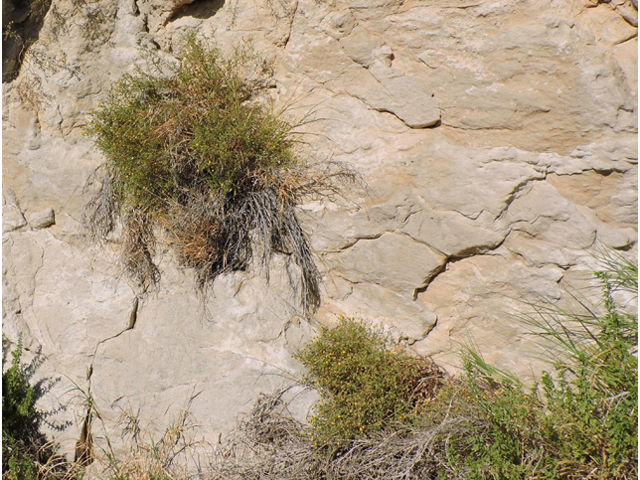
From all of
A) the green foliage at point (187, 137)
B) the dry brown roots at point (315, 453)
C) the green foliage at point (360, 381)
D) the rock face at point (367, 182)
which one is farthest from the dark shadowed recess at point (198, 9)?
the dry brown roots at point (315, 453)

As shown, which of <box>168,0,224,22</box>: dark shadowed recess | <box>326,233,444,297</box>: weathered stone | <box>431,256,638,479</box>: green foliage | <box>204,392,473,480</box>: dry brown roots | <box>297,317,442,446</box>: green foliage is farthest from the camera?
<box>168,0,224,22</box>: dark shadowed recess

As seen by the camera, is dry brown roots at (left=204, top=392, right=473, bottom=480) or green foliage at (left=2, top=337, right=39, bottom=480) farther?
green foliage at (left=2, top=337, right=39, bottom=480)

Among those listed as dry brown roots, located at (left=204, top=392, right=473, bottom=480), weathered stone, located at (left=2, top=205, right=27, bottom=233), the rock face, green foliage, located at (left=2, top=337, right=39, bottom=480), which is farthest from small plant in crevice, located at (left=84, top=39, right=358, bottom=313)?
green foliage, located at (left=2, top=337, right=39, bottom=480)

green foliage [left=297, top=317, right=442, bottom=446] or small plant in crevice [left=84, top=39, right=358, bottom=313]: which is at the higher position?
small plant in crevice [left=84, top=39, right=358, bottom=313]

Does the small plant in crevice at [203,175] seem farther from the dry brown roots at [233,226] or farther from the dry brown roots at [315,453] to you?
the dry brown roots at [315,453]

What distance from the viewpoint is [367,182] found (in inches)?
125

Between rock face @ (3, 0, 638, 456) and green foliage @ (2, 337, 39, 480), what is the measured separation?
0.42 ft

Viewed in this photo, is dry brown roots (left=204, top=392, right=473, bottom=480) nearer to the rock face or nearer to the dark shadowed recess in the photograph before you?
the rock face

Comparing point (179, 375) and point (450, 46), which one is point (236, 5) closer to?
point (450, 46)

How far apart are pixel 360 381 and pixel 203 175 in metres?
1.62

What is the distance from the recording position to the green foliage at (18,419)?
313cm

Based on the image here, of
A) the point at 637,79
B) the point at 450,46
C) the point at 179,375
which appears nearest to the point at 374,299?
the point at 179,375

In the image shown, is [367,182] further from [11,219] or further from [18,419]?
[18,419]

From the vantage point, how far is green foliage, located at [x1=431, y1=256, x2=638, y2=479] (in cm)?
243
